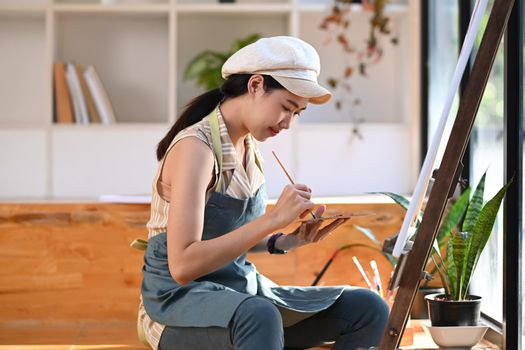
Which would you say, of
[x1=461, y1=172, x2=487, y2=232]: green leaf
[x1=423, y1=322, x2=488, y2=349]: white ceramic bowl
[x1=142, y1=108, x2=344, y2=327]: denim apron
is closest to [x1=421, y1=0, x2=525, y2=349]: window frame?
[x1=461, y1=172, x2=487, y2=232]: green leaf

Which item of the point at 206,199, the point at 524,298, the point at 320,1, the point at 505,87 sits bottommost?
the point at 524,298

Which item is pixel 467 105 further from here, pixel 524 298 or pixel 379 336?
pixel 524 298

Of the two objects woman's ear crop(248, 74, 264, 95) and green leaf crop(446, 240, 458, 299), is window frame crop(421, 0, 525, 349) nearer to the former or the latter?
green leaf crop(446, 240, 458, 299)

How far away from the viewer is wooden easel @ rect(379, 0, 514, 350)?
5.94ft

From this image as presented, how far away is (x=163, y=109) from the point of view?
4598 millimetres

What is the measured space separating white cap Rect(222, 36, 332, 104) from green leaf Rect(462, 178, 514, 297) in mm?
702

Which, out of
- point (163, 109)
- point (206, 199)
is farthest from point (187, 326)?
point (163, 109)

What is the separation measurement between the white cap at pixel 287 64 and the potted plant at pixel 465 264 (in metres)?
0.73

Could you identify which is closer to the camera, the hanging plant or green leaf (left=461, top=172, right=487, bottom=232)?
green leaf (left=461, top=172, right=487, bottom=232)

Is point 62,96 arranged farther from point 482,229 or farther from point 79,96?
point 482,229

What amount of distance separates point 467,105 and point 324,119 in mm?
2765

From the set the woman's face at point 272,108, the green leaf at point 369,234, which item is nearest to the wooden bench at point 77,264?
the green leaf at point 369,234

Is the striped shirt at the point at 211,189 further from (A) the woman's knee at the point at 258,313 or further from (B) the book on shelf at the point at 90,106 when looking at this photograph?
(B) the book on shelf at the point at 90,106

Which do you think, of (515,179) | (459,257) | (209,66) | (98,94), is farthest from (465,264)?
(98,94)
